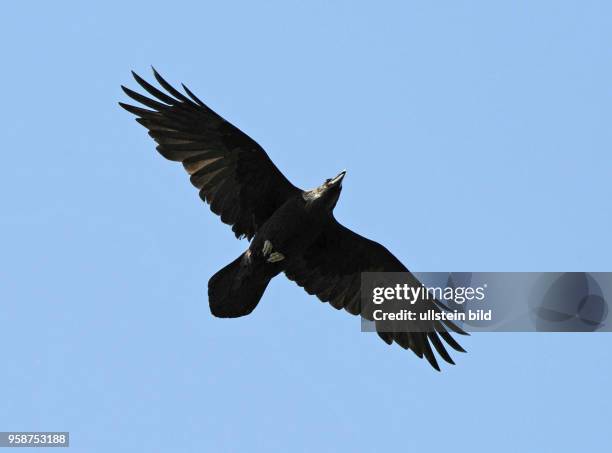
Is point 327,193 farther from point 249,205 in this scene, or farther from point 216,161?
point 216,161

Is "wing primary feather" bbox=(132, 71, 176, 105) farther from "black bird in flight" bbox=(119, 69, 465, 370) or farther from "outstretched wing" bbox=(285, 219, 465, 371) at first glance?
"outstretched wing" bbox=(285, 219, 465, 371)

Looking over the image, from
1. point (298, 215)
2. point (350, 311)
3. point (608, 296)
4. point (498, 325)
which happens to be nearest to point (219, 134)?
point (298, 215)

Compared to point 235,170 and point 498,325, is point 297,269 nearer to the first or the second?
point 235,170

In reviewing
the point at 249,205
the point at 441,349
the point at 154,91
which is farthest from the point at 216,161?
the point at 441,349

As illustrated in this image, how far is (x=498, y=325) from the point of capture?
1448 centimetres

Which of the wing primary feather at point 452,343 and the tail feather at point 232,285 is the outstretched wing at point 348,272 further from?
the tail feather at point 232,285

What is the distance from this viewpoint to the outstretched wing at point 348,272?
48.1 feet

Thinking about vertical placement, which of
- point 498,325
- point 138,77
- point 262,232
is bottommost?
point 498,325

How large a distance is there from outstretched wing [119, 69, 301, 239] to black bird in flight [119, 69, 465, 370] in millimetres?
12

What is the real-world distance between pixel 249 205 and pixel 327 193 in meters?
1.10

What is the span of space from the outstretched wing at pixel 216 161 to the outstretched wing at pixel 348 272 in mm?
811

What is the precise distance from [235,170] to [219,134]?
462 mm

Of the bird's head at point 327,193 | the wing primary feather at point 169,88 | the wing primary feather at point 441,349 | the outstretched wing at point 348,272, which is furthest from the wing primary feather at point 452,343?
the wing primary feather at point 169,88

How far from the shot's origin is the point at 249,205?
1422 cm
